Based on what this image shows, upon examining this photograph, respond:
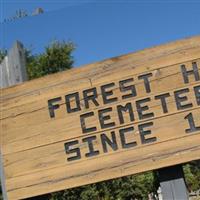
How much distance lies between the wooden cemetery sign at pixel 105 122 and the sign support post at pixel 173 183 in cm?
6

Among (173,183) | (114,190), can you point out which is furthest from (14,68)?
(114,190)

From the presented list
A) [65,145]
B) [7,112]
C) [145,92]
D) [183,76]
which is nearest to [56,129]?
[65,145]

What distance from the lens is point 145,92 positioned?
109 inches

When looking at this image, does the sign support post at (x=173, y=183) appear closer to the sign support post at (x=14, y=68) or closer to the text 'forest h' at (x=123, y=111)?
the text 'forest h' at (x=123, y=111)

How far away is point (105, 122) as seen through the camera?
277 centimetres

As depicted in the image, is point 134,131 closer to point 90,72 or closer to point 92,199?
point 90,72

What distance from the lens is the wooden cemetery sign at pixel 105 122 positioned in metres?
2.71

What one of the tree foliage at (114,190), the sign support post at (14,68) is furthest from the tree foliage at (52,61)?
the sign support post at (14,68)

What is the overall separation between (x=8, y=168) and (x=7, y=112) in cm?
34

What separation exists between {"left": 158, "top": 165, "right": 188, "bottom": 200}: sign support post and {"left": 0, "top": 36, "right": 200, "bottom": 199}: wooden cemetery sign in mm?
64

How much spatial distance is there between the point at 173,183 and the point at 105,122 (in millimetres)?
511

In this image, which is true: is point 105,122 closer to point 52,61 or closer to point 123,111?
point 123,111

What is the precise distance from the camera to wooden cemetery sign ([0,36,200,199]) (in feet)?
8.89

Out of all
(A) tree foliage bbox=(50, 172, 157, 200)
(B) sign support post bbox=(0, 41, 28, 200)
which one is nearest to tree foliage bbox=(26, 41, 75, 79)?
(A) tree foliage bbox=(50, 172, 157, 200)
